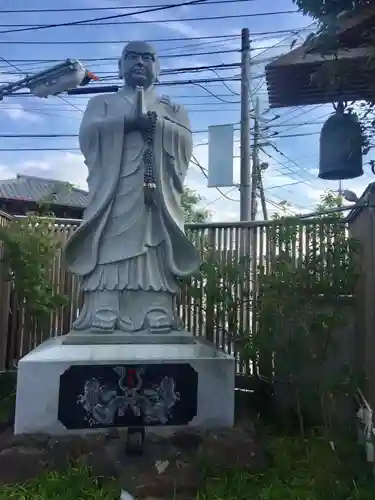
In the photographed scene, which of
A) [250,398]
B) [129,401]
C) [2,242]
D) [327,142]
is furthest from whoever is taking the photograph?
[2,242]

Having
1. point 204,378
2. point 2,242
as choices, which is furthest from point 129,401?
point 2,242

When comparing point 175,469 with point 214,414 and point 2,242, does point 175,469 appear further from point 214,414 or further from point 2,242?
point 2,242

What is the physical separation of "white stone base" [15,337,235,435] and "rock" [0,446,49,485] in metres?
0.22

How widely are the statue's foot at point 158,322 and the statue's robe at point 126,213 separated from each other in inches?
9.1

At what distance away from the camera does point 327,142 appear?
9.67ft

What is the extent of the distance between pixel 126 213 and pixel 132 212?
0.05m

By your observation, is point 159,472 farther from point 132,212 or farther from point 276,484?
point 132,212

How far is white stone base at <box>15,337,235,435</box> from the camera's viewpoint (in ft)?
12.0

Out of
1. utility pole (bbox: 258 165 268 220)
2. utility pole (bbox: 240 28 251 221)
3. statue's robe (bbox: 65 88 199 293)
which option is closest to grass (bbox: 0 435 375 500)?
statue's robe (bbox: 65 88 199 293)

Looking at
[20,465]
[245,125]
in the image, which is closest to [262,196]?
[245,125]

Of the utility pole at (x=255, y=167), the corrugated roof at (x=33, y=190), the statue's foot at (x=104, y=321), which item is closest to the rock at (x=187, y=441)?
the statue's foot at (x=104, y=321)

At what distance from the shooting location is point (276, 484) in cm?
328

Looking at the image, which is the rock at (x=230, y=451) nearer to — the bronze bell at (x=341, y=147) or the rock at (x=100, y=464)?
the rock at (x=100, y=464)

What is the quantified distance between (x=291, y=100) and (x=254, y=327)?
268 cm
